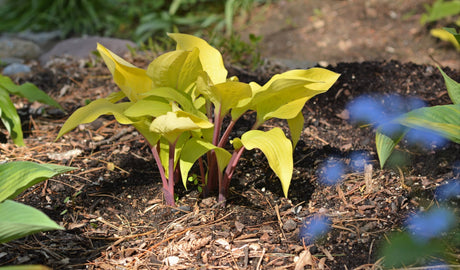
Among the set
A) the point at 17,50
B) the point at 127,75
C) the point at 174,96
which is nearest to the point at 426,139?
the point at 174,96

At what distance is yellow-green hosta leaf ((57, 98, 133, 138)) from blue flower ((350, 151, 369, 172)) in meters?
1.11

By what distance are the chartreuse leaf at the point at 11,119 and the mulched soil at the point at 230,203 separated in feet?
0.26

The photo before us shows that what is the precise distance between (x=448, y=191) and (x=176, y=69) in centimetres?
129

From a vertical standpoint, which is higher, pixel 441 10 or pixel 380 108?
pixel 380 108

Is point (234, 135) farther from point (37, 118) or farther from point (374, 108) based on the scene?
point (37, 118)

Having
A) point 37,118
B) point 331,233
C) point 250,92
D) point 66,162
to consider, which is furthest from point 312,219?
point 37,118

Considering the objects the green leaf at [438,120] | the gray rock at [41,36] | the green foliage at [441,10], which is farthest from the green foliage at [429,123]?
the gray rock at [41,36]

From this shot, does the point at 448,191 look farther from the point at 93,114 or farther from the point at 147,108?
the point at 93,114

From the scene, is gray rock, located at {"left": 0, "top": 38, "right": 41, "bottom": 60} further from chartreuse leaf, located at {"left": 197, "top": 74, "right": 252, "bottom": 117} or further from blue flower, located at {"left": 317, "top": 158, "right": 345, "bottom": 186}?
blue flower, located at {"left": 317, "top": 158, "right": 345, "bottom": 186}

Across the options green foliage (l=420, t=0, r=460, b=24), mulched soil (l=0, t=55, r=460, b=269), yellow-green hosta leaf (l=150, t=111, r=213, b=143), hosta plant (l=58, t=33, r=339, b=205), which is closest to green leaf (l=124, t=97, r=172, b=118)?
hosta plant (l=58, t=33, r=339, b=205)

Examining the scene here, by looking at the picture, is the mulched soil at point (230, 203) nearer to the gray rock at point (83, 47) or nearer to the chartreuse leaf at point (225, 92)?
the chartreuse leaf at point (225, 92)

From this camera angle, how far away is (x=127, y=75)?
70.5 inches

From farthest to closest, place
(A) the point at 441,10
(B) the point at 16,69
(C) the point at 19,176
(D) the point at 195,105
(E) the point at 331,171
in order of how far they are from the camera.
A: (A) the point at 441,10 → (B) the point at 16,69 → (E) the point at 331,171 → (D) the point at 195,105 → (C) the point at 19,176

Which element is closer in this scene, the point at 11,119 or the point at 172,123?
the point at 172,123
